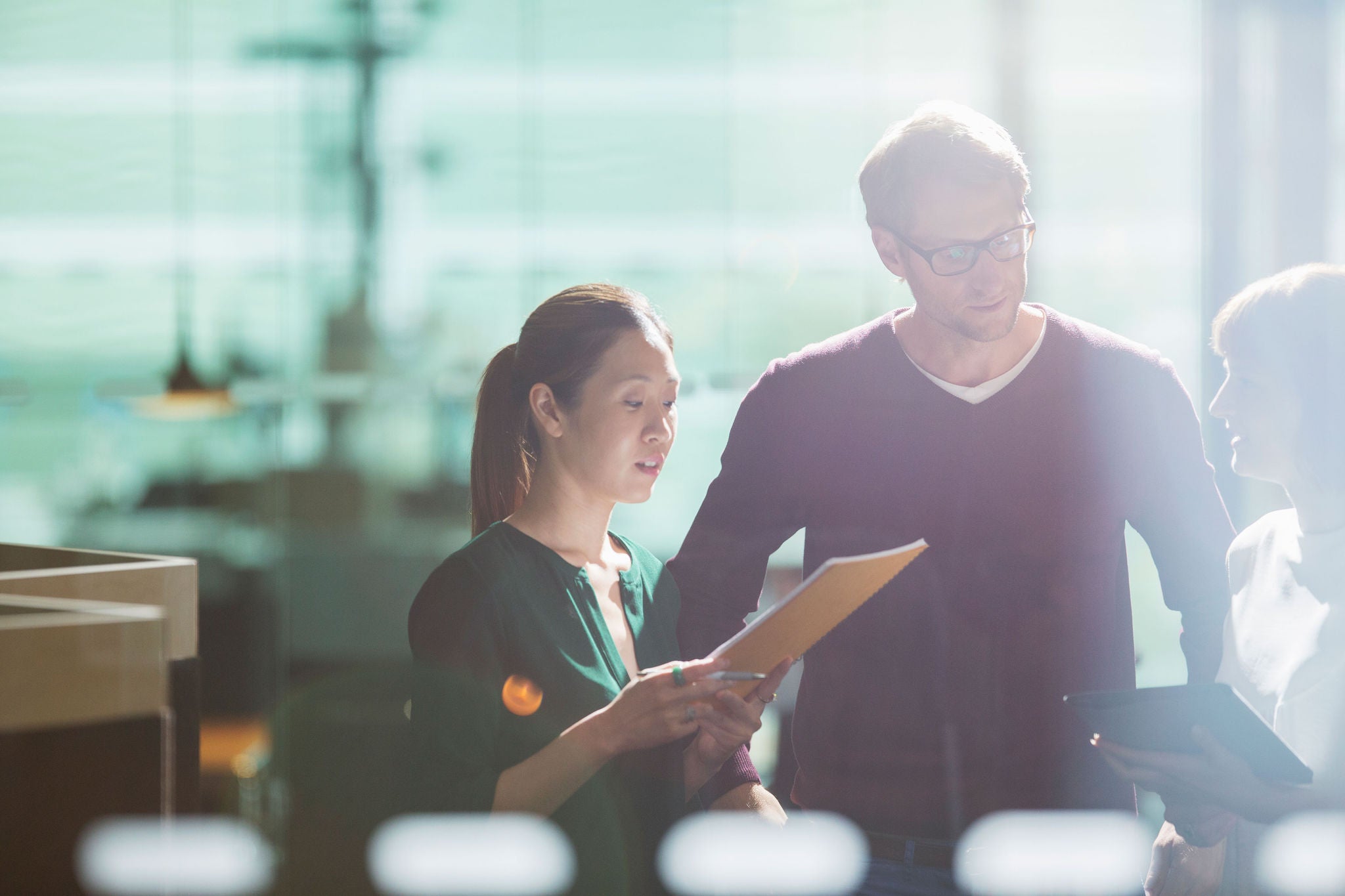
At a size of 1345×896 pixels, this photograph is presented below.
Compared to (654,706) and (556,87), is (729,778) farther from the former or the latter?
(556,87)

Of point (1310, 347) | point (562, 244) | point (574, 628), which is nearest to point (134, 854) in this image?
point (574, 628)

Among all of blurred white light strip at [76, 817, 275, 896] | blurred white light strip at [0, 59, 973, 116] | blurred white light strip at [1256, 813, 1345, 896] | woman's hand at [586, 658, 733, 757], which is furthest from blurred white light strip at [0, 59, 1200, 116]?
blurred white light strip at [76, 817, 275, 896]

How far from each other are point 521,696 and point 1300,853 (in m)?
1.27

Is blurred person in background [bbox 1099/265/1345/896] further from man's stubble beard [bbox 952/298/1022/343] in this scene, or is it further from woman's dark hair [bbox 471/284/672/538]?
woman's dark hair [bbox 471/284/672/538]

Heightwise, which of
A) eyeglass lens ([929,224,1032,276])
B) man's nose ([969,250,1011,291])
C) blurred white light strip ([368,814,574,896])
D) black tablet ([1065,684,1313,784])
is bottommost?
blurred white light strip ([368,814,574,896])

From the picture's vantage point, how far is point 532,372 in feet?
4.80

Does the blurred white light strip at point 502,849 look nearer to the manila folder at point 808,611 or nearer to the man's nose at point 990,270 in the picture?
the manila folder at point 808,611

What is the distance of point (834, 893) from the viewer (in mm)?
1575

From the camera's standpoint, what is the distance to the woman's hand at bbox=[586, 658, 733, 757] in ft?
3.92

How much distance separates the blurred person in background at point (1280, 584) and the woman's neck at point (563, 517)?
742 mm

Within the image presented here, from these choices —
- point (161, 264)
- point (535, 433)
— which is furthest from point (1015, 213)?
point (161, 264)

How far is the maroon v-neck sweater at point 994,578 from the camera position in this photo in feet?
4.97

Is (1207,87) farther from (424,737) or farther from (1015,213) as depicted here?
(424,737)

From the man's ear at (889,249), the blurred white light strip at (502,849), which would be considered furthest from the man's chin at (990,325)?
the blurred white light strip at (502,849)
